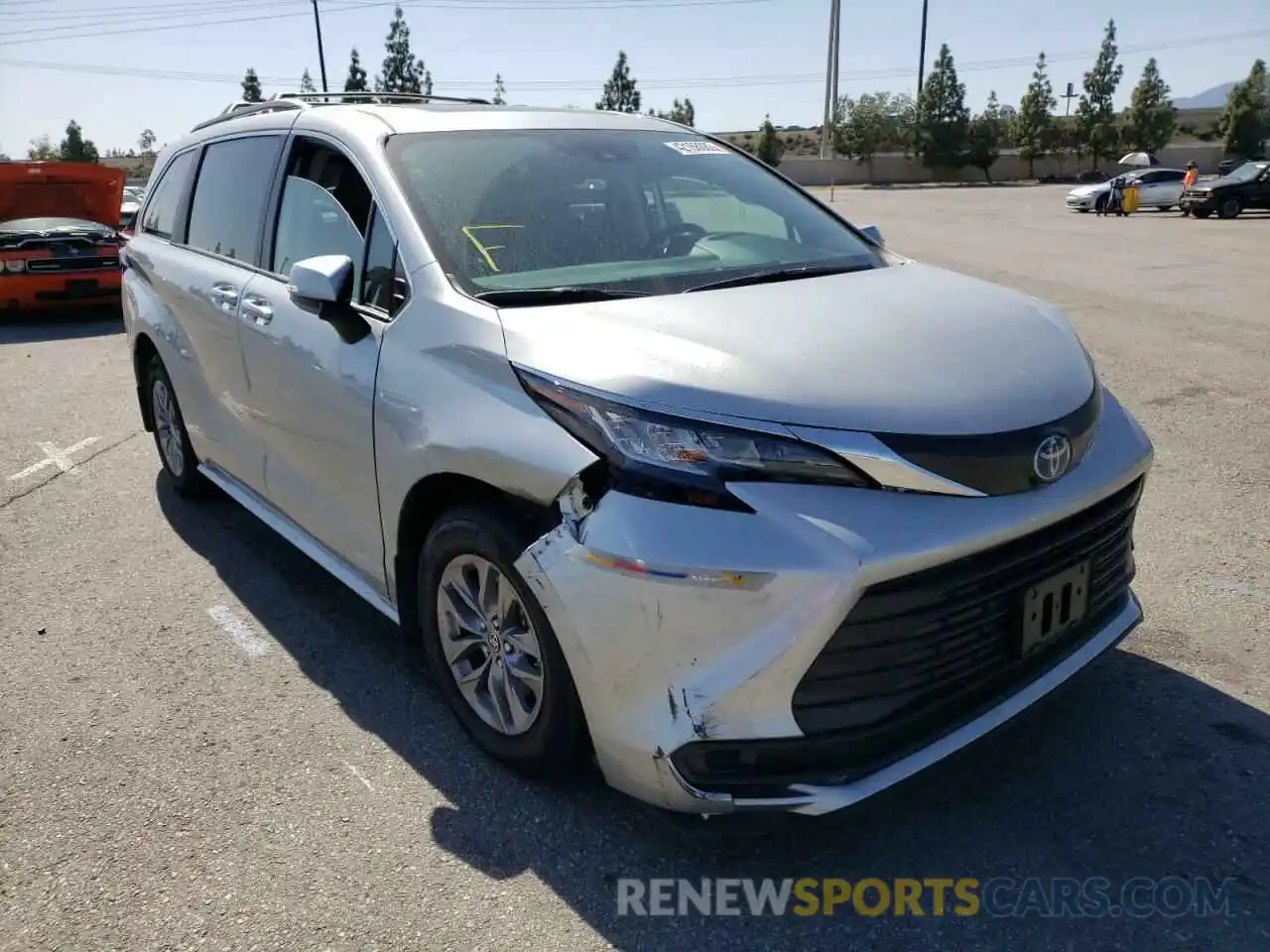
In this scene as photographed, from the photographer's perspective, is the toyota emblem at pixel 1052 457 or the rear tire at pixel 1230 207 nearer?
the toyota emblem at pixel 1052 457

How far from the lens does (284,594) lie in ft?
14.2

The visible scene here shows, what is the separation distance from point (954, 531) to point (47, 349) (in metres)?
11.1

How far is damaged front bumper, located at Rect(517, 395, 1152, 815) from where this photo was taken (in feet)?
7.19

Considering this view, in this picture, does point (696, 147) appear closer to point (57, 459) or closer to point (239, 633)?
point (239, 633)

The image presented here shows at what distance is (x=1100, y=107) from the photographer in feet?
234

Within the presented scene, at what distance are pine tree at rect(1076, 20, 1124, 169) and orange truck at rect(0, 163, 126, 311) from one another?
222ft

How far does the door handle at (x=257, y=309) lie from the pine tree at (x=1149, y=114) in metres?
75.3

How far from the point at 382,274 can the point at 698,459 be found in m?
1.42

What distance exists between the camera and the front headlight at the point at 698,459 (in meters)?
2.27

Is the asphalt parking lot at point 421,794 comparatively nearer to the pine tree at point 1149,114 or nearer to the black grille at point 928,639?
the black grille at point 928,639

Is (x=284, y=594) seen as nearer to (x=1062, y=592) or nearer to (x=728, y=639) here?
(x=728, y=639)

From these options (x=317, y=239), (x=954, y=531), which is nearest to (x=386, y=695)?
(x=317, y=239)

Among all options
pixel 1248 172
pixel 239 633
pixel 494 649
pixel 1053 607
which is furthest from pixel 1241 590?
pixel 1248 172


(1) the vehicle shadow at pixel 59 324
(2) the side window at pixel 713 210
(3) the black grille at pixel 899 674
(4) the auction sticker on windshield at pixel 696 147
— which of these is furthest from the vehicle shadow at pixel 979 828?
(1) the vehicle shadow at pixel 59 324
